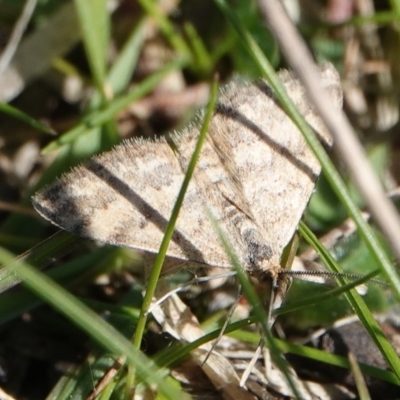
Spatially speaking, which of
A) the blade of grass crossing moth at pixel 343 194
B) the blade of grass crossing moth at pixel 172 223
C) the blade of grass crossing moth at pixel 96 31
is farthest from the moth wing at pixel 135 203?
the blade of grass crossing moth at pixel 96 31

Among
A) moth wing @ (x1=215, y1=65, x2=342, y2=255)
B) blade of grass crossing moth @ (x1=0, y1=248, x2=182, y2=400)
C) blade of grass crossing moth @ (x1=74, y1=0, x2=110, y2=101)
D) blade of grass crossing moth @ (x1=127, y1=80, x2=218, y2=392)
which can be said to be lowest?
blade of grass crossing moth @ (x1=0, y1=248, x2=182, y2=400)

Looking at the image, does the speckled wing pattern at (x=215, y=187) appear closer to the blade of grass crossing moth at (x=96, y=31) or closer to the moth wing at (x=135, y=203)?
the moth wing at (x=135, y=203)

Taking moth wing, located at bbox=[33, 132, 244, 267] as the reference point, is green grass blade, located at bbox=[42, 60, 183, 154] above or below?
above

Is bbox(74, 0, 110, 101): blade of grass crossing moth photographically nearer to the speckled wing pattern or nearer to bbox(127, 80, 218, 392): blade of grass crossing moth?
the speckled wing pattern

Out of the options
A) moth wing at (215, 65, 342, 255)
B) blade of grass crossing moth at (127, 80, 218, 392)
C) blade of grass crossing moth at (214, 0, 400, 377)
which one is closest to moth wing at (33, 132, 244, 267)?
moth wing at (215, 65, 342, 255)

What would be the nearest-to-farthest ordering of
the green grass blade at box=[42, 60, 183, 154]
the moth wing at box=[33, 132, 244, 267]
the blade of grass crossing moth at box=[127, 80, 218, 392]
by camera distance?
the blade of grass crossing moth at box=[127, 80, 218, 392]
the moth wing at box=[33, 132, 244, 267]
the green grass blade at box=[42, 60, 183, 154]

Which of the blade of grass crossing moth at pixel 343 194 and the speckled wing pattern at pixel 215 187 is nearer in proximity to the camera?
the blade of grass crossing moth at pixel 343 194

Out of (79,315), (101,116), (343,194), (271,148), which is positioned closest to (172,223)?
(79,315)

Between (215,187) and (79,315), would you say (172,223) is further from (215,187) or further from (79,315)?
(215,187)

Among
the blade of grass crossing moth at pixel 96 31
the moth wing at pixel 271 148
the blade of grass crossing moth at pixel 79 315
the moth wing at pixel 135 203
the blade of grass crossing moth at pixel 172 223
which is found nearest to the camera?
the blade of grass crossing moth at pixel 79 315
